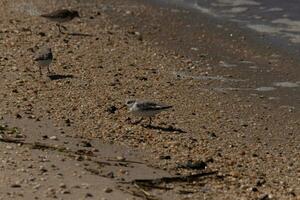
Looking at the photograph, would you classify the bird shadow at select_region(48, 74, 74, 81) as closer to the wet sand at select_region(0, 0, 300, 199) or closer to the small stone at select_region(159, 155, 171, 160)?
the wet sand at select_region(0, 0, 300, 199)

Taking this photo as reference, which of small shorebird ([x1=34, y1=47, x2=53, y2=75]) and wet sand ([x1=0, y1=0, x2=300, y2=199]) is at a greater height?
small shorebird ([x1=34, y1=47, x2=53, y2=75])

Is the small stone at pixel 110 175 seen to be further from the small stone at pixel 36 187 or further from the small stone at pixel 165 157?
the small stone at pixel 165 157

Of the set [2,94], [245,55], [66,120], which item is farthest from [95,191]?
[245,55]

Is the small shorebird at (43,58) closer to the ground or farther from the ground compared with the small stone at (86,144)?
farther from the ground

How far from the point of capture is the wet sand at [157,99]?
8.55m

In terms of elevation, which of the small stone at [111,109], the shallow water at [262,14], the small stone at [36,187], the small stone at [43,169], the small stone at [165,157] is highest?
the small stone at [36,187]

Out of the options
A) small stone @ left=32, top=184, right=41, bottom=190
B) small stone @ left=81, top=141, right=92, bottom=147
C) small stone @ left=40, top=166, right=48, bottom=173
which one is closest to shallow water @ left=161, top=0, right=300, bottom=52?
small stone @ left=81, top=141, right=92, bottom=147

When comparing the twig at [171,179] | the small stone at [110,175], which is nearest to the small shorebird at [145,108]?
the twig at [171,179]

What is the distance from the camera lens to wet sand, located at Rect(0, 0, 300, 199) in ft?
28.0

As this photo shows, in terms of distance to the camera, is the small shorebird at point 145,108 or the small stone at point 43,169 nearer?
the small stone at point 43,169

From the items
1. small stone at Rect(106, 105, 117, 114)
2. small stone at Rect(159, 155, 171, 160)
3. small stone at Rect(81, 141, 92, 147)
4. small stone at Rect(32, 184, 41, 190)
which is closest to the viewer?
small stone at Rect(32, 184, 41, 190)

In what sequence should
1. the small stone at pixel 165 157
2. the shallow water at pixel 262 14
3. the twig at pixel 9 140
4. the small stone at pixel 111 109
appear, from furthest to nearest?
the shallow water at pixel 262 14
the small stone at pixel 111 109
the small stone at pixel 165 157
the twig at pixel 9 140

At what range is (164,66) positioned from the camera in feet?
47.3

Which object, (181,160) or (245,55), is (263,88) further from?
(181,160)
